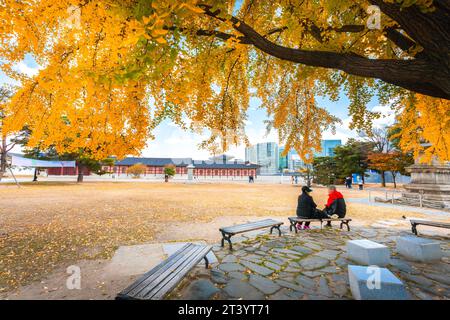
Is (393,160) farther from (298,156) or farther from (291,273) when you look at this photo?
(291,273)

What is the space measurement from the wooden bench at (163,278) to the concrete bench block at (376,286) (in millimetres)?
2337

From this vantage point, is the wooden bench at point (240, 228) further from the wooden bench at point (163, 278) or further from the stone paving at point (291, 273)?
the wooden bench at point (163, 278)

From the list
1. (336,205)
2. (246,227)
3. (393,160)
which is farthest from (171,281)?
(393,160)

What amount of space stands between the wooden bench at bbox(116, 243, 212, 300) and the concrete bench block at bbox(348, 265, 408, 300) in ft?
7.67

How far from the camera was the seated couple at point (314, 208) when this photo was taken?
6.64 meters

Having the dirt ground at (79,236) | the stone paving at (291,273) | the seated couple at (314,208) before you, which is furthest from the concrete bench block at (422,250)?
the dirt ground at (79,236)

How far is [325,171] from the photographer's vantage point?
32625mm

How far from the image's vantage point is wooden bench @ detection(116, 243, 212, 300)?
8.13ft

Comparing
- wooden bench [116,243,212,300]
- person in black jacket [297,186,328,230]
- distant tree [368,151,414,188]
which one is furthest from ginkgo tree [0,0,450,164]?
distant tree [368,151,414,188]

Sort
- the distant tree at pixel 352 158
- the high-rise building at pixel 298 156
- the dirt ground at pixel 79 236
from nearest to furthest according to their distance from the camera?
the dirt ground at pixel 79 236
the high-rise building at pixel 298 156
the distant tree at pixel 352 158
